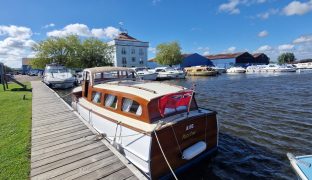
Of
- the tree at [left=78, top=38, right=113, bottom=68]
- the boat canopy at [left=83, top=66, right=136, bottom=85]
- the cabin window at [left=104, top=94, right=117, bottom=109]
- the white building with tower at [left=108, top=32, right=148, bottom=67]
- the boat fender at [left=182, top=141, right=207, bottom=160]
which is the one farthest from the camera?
the white building with tower at [left=108, top=32, right=148, bottom=67]

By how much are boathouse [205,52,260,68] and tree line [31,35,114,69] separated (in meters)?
47.1

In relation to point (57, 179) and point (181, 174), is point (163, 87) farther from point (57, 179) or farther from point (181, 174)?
point (57, 179)

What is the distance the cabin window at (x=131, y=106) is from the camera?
6431 millimetres

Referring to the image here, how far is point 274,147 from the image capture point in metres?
8.41

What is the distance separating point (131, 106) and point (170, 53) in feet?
203

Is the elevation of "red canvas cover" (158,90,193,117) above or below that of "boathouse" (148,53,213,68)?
below

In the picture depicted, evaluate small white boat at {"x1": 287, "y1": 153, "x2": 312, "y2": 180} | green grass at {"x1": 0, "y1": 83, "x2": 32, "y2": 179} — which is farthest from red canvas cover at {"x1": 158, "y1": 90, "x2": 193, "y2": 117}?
green grass at {"x1": 0, "y1": 83, "x2": 32, "y2": 179}

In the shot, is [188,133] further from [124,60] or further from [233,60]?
[233,60]

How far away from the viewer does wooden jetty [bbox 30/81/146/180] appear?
17.6ft

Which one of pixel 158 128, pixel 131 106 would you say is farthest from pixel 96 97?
pixel 158 128

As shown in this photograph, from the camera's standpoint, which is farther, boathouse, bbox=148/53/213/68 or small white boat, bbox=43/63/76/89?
boathouse, bbox=148/53/213/68

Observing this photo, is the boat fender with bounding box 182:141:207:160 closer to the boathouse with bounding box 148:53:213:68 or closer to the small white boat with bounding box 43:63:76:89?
the small white boat with bounding box 43:63:76:89

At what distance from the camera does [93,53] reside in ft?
163

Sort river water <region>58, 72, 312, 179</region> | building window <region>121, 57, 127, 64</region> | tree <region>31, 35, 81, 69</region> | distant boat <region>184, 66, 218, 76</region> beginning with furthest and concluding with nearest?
building window <region>121, 57, 127, 64</region> → distant boat <region>184, 66, 218, 76</region> → tree <region>31, 35, 81, 69</region> → river water <region>58, 72, 312, 179</region>
